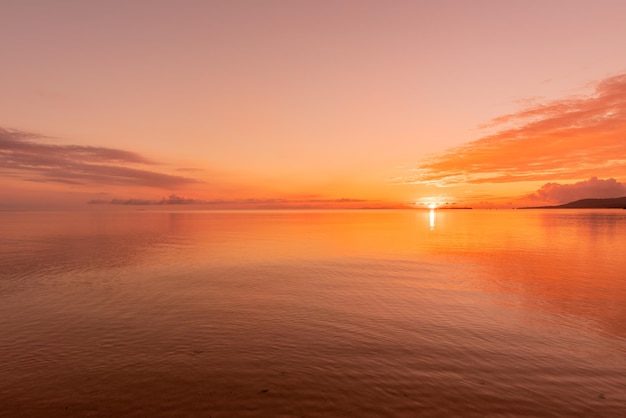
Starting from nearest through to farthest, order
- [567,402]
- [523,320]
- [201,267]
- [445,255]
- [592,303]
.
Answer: [567,402]
[523,320]
[592,303]
[201,267]
[445,255]

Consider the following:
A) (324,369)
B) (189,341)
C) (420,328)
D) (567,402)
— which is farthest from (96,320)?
(567,402)

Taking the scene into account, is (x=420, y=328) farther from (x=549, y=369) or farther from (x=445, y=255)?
(x=445, y=255)

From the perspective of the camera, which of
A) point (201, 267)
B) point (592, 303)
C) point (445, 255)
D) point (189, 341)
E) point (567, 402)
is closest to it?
point (567, 402)

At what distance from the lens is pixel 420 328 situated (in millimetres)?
20016

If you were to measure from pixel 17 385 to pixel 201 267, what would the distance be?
27236 mm

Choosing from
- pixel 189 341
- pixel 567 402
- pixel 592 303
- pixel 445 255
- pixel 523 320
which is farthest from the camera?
pixel 445 255

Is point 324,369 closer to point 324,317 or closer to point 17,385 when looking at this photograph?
point 324,317

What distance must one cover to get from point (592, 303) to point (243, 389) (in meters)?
27.5

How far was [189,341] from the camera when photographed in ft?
58.5

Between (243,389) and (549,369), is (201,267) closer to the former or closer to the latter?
(243,389)

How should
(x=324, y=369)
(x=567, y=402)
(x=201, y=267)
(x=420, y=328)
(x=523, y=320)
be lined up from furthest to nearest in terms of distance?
(x=201, y=267), (x=523, y=320), (x=420, y=328), (x=324, y=369), (x=567, y=402)

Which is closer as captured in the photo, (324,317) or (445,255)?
(324,317)

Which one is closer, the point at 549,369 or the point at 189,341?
the point at 549,369

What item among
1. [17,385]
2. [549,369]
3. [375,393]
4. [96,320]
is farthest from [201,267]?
[549,369]
